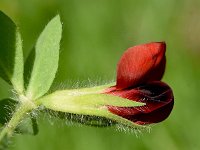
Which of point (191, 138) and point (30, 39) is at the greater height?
point (30, 39)

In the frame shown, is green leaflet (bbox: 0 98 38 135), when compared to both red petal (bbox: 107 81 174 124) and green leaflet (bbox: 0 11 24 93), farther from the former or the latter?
red petal (bbox: 107 81 174 124)

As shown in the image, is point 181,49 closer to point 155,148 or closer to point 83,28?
point 83,28

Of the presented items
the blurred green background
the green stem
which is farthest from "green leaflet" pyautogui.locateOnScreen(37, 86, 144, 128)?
the blurred green background

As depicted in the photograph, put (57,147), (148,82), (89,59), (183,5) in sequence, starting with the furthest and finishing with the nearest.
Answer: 1. (183,5)
2. (89,59)
3. (57,147)
4. (148,82)

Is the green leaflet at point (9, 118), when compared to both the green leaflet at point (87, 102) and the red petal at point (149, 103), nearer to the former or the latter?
the green leaflet at point (87, 102)

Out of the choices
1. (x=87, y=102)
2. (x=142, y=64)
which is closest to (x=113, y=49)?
(x=87, y=102)

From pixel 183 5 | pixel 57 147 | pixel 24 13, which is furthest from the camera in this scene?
pixel 183 5

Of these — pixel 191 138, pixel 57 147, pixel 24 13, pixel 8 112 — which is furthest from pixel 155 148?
pixel 8 112
